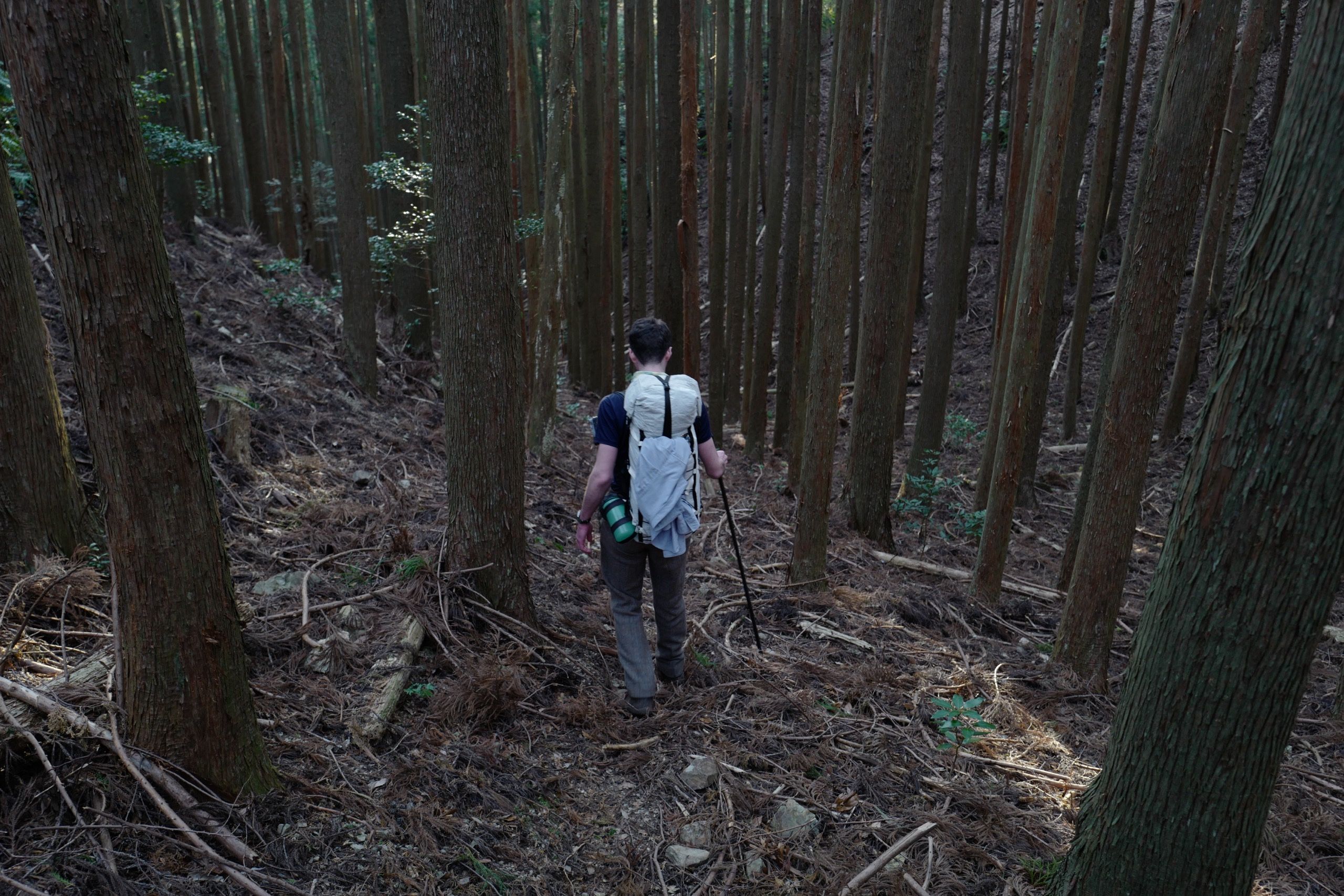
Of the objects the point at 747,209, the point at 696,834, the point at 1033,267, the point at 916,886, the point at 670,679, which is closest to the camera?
the point at 916,886

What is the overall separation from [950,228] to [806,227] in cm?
161

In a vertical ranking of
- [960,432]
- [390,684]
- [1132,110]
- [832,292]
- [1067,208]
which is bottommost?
[960,432]

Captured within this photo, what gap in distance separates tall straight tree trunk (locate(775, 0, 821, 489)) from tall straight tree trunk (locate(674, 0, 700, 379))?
53.6 inches

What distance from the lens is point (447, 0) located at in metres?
3.87

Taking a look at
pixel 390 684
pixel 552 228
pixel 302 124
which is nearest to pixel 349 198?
pixel 552 228

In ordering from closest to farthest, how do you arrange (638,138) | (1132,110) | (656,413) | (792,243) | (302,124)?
(656,413)
(792,243)
(638,138)
(1132,110)
(302,124)

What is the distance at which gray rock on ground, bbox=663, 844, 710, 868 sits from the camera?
10.6 feet

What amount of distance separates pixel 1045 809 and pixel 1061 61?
4681 millimetres

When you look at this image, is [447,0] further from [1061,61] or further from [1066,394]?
[1066,394]

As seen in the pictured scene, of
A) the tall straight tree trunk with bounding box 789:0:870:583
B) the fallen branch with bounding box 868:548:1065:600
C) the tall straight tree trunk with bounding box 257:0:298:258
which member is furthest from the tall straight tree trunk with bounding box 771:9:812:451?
the tall straight tree trunk with bounding box 257:0:298:258

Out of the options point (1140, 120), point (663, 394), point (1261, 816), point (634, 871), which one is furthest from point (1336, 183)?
point (1140, 120)

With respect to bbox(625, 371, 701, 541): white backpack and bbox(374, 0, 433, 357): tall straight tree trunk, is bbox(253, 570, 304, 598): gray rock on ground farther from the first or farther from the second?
bbox(374, 0, 433, 357): tall straight tree trunk

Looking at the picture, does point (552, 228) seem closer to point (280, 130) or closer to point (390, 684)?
point (390, 684)

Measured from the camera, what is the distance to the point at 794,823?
3.41 m
